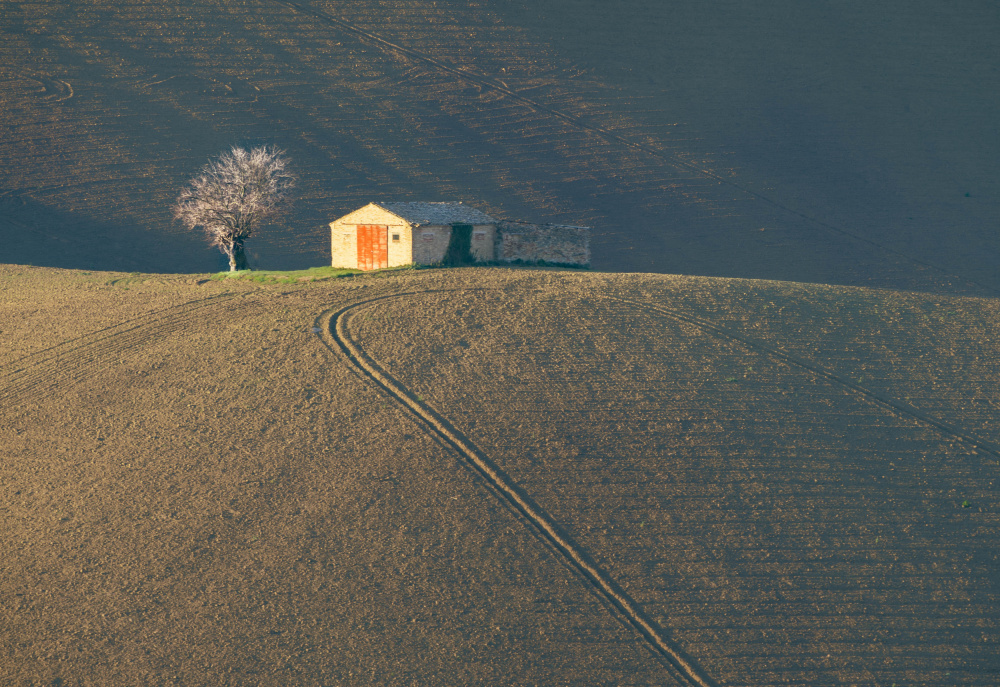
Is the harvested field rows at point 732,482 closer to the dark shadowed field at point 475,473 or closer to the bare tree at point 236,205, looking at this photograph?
the dark shadowed field at point 475,473

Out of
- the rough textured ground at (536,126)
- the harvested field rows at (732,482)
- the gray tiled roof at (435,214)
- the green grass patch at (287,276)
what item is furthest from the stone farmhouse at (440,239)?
the rough textured ground at (536,126)

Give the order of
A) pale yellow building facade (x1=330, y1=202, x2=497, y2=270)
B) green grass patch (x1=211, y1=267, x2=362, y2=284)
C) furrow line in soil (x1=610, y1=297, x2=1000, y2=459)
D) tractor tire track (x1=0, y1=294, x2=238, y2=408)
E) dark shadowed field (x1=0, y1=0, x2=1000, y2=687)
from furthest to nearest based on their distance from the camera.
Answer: pale yellow building facade (x1=330, y1=202, x2=497, y2=270)
green grass patch (x1=211, y1=267, x2=362, y2=284)
tractor tire track (x1=0, y1=294, x2=238, y2=408)
furrow line in soil (x1=610, y1=297, x2=1000, y2=459)
dark shadowed field (x1=0, y1=0, x2=1000, y2=687)

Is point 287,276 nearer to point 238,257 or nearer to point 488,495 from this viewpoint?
point 238,257

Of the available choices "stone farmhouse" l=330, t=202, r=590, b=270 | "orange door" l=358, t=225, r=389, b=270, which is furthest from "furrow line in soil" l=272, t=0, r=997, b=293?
"orange door" l=358, t=225, r=389, b=270

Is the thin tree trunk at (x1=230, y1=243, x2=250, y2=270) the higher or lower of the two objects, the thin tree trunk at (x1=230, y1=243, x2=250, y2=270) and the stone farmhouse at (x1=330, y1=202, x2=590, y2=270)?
the lower

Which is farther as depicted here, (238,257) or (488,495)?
(238,257)

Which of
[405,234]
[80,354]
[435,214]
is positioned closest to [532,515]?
[405,234]

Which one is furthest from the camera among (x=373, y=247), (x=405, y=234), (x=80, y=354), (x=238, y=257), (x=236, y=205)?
(x=238, y=257)

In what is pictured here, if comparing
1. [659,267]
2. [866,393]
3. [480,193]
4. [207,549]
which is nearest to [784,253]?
[659,267]

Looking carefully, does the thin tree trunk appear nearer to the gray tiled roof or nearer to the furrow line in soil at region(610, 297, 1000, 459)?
the gray tiled roof
